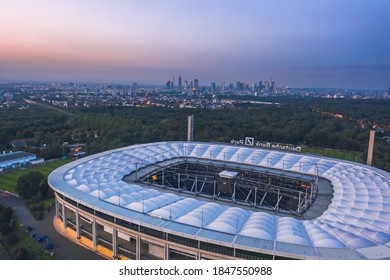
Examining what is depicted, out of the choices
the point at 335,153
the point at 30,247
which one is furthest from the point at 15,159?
the point at 335,153

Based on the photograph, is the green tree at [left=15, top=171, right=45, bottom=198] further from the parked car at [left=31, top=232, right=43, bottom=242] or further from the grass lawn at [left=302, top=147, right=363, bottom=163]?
the grass lawn at [left=302, top=147, right=363, bottom=163]

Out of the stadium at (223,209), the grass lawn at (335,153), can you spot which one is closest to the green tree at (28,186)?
the stadium at (223,209)

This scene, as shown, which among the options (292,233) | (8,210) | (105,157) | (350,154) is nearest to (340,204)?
(292,233)

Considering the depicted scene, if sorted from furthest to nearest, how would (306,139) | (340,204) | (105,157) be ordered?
1. (306,139)
2. (105,157)
3. (340,204)

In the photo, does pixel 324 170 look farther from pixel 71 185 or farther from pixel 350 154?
pixel 350 154
